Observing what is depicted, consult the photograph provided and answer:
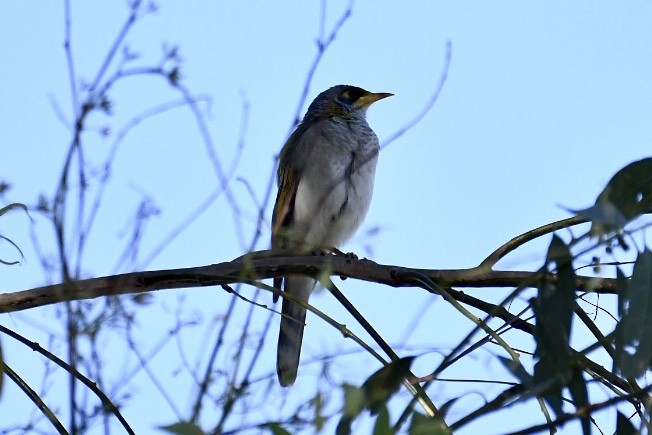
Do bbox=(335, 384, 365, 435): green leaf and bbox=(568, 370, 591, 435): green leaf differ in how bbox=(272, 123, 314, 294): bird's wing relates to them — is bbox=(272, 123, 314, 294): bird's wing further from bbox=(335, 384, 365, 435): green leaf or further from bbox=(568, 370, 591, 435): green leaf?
bbox=(335, 384, 365, 435): green leaf

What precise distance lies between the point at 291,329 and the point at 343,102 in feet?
10.1

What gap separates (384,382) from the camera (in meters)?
1.77

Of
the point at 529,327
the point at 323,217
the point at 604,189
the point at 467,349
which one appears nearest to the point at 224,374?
the point at 467,349

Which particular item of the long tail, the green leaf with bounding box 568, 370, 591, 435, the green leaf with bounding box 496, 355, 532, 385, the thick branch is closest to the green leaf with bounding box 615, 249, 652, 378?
the green leaf with bounding box 568, 370, 591, 435

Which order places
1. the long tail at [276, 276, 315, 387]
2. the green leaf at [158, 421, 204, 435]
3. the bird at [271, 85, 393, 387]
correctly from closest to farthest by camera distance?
the green leaf at [158, 421, 204, 435], the long tail at [276, 276, 315, 387], the bird at [271, 85, 393, 387]

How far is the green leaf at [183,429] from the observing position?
4.54 feet

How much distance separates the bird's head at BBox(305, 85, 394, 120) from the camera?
6117 millimetres

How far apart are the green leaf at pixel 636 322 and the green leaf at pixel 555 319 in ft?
0.33

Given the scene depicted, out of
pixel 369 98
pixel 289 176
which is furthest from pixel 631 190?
pixel 369 98

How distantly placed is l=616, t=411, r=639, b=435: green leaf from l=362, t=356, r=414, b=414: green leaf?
470 millimetres

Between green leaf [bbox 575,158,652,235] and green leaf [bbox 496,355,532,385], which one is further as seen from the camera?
green leaf [bbox 575,158,652,235]

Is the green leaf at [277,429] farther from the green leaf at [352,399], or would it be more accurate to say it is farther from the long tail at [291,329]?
the long tail at [291,329]

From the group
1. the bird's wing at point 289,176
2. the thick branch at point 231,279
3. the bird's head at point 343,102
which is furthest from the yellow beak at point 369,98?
the thick branch at point 231,279

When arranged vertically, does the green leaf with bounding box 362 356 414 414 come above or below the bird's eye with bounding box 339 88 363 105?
below
